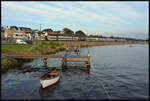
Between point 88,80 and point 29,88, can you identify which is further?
point 88,80

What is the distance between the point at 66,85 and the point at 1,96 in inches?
353

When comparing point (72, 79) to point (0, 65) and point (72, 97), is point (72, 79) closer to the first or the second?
point (72, 97)

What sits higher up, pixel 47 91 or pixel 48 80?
pixel 48 80

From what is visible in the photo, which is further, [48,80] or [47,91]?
[48,80]

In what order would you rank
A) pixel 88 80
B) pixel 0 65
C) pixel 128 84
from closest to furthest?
pixel 128 84, pixel 88 80, pixel 0 65

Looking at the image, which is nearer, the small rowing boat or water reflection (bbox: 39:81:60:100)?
water reflection (bbox: 39:81:60:100)

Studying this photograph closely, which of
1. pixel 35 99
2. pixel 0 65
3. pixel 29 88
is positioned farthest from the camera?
pixel 0 65

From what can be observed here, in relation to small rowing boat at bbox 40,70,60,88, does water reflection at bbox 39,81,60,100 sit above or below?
below

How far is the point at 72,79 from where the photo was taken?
985 inches

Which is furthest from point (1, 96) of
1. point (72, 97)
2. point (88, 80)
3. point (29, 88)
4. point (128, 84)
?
point (128, 84)

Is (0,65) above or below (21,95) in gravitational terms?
above

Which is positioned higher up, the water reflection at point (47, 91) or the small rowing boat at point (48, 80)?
the small rowing boat at point (48, 80)

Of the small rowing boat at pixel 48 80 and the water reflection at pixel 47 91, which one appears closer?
the water reflection at pixel 47 91

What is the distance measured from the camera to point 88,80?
2473 centimetres
